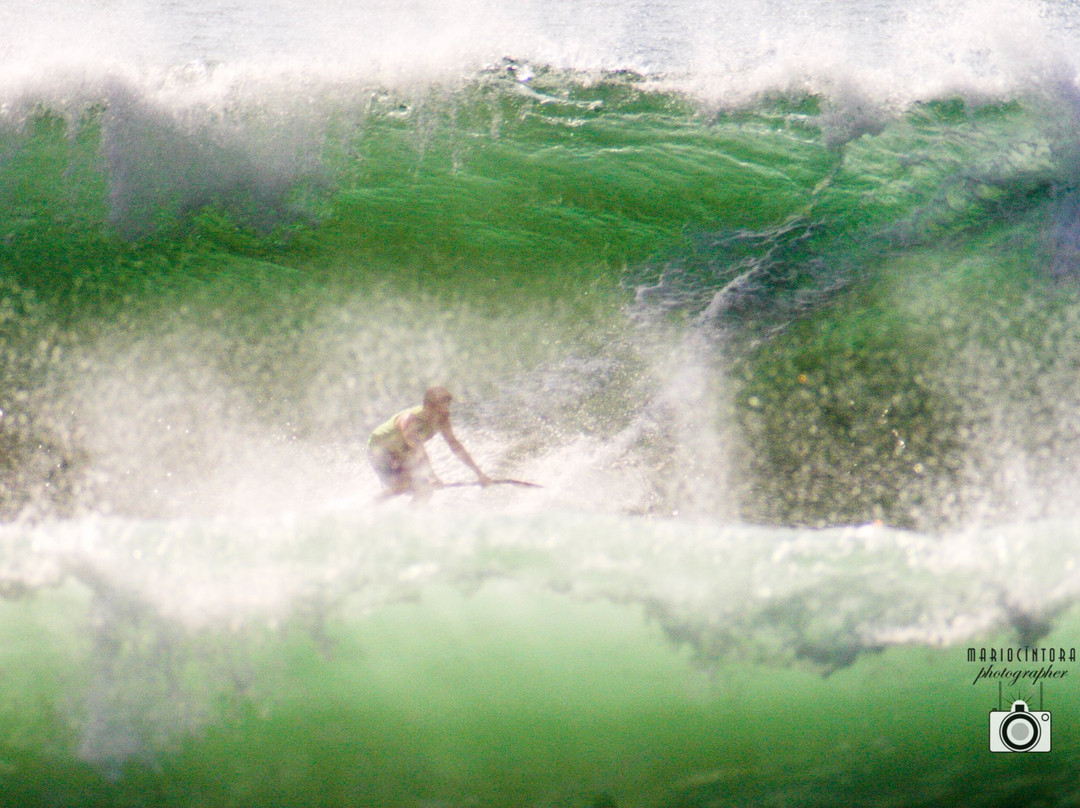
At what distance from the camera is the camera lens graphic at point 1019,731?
1.87 m

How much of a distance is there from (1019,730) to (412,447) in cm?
189

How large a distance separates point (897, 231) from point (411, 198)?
2.23 m

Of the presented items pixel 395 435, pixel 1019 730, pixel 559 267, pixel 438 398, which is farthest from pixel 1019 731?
pixel 559 267

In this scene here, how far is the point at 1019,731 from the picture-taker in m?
1.88

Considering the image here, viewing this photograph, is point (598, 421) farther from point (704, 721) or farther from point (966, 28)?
point (966, 28)

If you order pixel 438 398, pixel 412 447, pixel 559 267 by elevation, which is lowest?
pixel 412 447

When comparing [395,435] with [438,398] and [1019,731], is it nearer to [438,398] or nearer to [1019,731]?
[438,398]

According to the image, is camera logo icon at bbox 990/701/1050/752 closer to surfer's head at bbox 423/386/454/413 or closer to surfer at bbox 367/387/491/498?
surfer at bbox 367/387/491/498

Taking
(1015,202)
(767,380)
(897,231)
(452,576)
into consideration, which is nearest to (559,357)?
(767,380)

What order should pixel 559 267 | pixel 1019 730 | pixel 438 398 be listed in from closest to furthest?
1. pixel 1019 730
2. pixel 438 398
3. pixel 559 267

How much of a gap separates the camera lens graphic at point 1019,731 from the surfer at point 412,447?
1.58 meters

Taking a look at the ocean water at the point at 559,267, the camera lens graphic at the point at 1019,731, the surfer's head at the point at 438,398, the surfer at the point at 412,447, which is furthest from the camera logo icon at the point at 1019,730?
the surfer's head at the point at 438,398

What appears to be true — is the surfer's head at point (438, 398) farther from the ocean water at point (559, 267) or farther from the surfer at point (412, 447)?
the ocean water at point (559, 267)

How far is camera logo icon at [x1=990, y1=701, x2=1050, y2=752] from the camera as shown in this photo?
1.87 m
